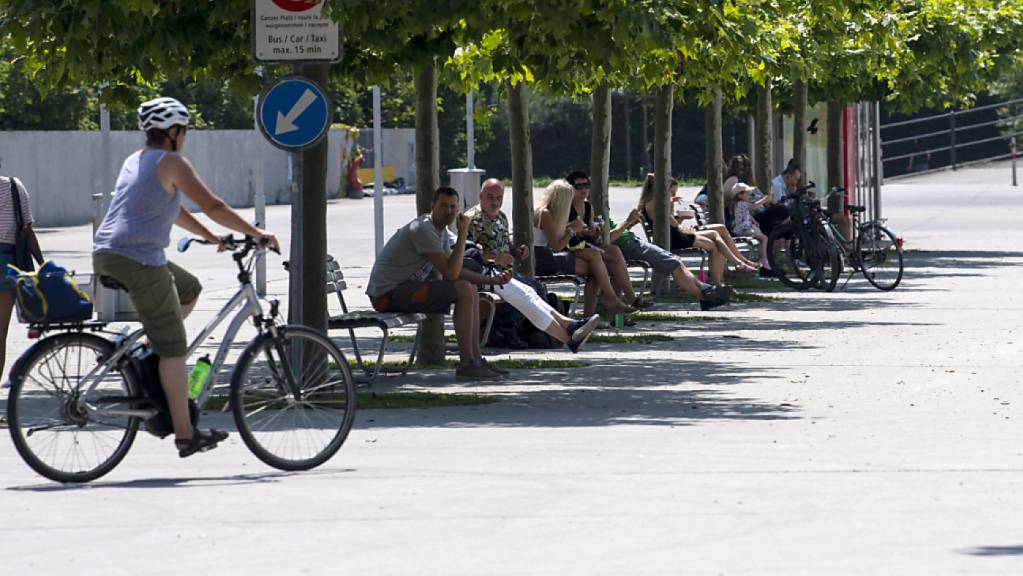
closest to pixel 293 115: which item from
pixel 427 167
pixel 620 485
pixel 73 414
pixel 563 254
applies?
pixel 427 167

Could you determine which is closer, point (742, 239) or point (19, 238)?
point (19, 238)

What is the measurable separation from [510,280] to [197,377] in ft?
18.4

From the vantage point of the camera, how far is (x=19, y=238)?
12.5 metres

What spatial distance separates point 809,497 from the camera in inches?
336

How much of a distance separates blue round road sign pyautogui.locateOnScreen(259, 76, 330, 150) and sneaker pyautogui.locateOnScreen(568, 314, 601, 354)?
3.07 m

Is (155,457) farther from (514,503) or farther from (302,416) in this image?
(514,503)

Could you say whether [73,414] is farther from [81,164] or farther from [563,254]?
[81,164]

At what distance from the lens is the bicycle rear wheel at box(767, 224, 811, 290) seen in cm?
2342

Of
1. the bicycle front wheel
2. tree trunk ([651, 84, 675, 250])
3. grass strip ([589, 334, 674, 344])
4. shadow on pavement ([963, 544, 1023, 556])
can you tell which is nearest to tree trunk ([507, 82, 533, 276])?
grass strip ([589, 334, 674, 344])

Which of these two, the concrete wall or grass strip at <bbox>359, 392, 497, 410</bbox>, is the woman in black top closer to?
grass strip at <bbox>359, 392, 497, 410</bbox>

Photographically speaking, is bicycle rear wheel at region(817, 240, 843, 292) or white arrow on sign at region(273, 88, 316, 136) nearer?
white arrow on sign at region(273, 88, 316, 136)

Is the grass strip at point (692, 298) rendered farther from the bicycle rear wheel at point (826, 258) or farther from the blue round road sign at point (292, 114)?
the blue round road sign at point (292, 114)

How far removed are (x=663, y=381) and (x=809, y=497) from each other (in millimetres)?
5290

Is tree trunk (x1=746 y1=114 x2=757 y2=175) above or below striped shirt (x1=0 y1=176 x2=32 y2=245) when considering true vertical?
above
